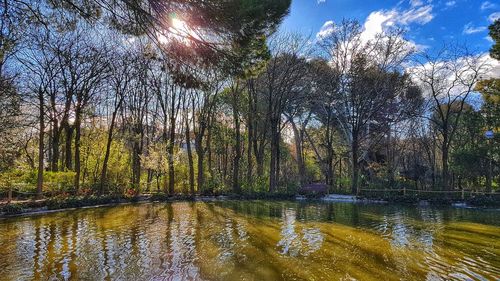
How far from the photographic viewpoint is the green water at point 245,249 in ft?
22.7

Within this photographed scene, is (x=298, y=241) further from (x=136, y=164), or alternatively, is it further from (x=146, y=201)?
(x=136, y=164)

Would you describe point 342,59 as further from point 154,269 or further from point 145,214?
point 154,269

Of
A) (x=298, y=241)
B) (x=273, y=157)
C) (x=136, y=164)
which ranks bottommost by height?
(x=298, y=241)

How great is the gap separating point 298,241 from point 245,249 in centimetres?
186

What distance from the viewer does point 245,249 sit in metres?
8.92

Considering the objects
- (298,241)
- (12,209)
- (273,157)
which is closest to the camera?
(298,241)

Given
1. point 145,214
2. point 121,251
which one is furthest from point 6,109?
point 121,251

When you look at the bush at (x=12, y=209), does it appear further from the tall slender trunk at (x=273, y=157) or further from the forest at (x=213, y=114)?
the tall slender trunk at (x=273, y=157)

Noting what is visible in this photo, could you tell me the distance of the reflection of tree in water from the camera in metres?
8.76

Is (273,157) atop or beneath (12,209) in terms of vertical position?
atop

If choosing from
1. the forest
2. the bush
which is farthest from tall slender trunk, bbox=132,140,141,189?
the bush

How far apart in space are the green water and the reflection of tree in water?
0.03 metres

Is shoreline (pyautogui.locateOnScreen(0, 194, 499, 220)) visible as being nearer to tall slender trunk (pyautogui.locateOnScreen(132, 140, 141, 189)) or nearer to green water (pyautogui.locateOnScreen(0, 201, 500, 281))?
green water (pyautogui.locateOnScreen(0, 201, 500, 281))

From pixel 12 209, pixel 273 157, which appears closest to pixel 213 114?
pixel 273 157
